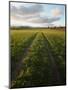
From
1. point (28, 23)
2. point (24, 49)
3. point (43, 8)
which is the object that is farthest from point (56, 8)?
point (24, 49)

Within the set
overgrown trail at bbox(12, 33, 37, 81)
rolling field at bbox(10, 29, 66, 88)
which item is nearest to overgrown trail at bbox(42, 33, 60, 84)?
rolling field at bbox(10, 29, 66, 88)

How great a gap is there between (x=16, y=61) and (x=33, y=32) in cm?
32

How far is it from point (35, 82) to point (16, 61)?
0.89ft

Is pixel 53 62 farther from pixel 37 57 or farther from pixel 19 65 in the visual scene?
pixel 19 65

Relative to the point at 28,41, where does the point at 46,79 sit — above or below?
below

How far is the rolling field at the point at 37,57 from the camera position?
2314 millimetres

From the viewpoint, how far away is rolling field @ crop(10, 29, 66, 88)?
2.31m

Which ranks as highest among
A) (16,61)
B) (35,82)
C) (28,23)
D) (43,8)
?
(43,8)

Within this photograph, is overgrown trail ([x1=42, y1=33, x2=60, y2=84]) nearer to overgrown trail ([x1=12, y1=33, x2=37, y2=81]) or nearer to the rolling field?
the rolling field

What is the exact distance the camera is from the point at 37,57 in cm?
236

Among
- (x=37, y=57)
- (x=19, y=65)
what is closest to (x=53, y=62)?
(x=37, y=57)

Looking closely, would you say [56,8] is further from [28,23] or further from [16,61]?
[16,61]

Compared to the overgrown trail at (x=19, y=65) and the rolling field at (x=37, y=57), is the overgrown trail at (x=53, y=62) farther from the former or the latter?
the overgrown trail at (x=19, y=65)

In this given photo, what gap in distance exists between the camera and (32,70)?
7.70ft
